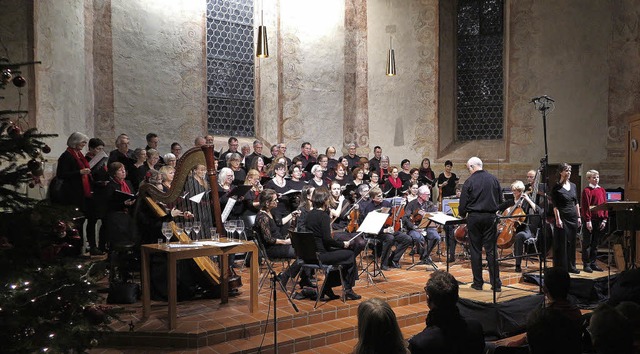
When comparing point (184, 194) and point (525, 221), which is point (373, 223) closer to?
point (184, 194)

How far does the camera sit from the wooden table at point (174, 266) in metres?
5.91

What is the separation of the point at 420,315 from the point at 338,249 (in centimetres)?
129

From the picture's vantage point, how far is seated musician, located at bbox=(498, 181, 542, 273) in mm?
9078

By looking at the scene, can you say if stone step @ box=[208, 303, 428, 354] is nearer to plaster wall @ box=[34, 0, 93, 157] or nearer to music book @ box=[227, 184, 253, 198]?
music book @ box=[227, 184, 253, 198]

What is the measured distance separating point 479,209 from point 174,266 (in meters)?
4.11

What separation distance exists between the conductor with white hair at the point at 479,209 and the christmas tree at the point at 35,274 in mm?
5709

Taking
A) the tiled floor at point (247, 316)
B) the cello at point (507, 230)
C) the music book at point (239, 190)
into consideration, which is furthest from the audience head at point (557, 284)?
the cello at point (507, 230)

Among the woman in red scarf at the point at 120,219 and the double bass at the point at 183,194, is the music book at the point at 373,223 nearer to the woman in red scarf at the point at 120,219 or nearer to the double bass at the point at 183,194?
Result: the double bass at the point at 183,194

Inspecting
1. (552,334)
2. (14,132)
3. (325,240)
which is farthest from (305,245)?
(14,132)

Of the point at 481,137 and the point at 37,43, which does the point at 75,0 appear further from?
the point at 481,137

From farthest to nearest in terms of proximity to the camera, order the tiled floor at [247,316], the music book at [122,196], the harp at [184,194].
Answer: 1. the music book at [122,196]
2. the harp at [184,194]
3. the tiled floor at [247,316]

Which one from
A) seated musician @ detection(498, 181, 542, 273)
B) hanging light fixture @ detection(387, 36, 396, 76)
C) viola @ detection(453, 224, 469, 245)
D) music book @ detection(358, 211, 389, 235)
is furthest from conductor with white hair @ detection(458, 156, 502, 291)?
hanging light fixture @ detection(387, 36, 396, 76)

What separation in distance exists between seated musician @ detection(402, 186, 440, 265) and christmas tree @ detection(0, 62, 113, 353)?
22.2 ft

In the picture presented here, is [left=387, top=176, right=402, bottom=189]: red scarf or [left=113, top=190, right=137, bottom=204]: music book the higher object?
[left=113, top=190, right=137, bottom=204]: music book
